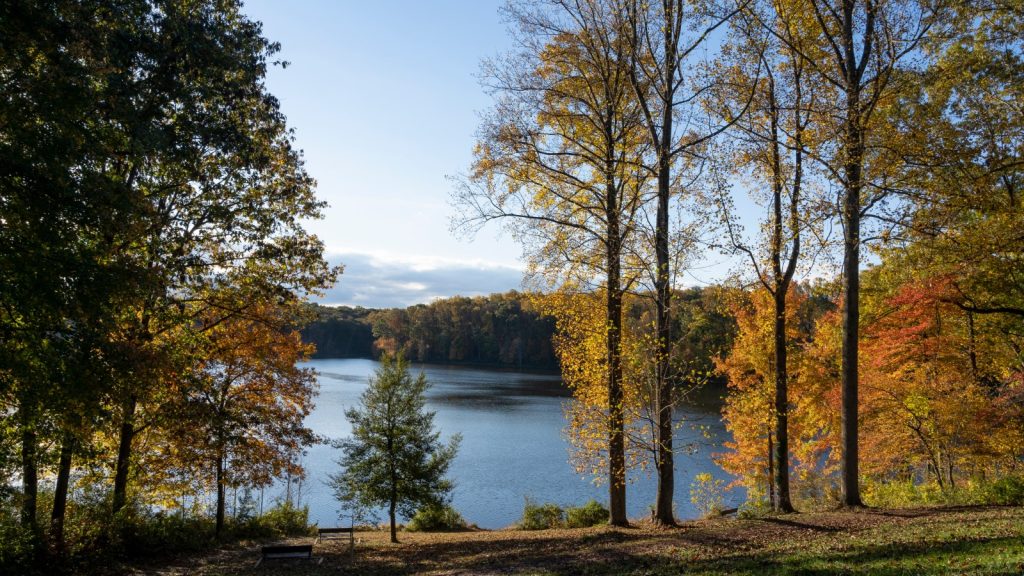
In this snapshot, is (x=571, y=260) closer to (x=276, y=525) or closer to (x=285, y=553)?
(x=285, y=553)

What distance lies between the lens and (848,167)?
514 inches

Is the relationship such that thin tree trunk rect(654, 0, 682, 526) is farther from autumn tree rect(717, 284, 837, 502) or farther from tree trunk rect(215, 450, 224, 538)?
tree trunk rect(215, 450, 224, 538)

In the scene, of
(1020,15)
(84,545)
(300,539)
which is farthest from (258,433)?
(1020,15)

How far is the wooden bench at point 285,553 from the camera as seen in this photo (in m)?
13.1

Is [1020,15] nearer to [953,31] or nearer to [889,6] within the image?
[953,31]

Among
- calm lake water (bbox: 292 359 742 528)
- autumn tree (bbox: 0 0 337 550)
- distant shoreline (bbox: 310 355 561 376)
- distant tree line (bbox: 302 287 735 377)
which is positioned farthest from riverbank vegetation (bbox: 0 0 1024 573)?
distant tree line (bbox: 302 287 735 377)

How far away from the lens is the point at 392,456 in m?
20.2

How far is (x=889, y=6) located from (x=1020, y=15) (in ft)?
7.76

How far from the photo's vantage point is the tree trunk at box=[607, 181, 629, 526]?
46.1 feet

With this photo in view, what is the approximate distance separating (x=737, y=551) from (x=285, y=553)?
9.08 meters

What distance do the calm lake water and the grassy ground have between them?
493 centimetres

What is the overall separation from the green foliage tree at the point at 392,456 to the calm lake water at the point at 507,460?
20.7 feet

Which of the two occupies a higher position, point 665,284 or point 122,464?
point 665,284

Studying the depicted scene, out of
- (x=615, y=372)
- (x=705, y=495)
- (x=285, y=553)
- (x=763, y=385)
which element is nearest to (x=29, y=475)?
(x=285, y=553)
